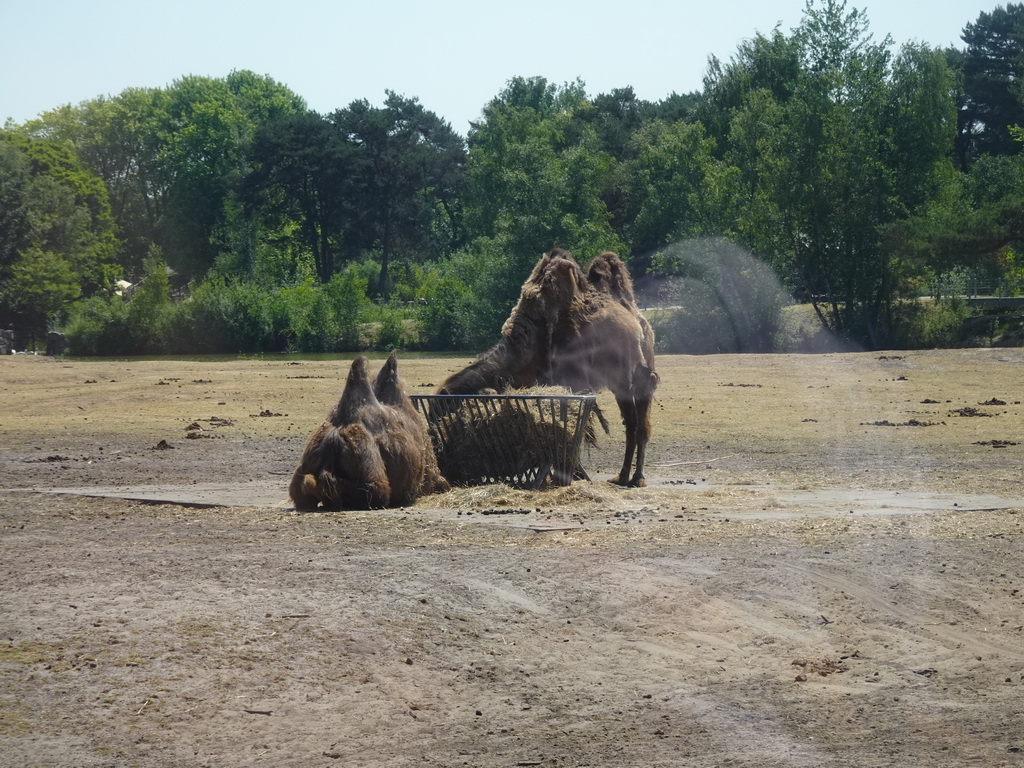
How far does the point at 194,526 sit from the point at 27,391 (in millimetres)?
19678

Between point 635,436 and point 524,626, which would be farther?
point 635,436

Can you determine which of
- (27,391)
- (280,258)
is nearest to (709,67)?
(280,258)

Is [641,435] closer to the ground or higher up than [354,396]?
closer to the ground

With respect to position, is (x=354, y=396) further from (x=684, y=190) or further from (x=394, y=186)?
(x=394, y=186)

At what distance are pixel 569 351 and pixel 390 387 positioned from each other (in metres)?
2.21

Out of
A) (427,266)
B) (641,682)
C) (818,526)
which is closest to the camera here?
(641,682)

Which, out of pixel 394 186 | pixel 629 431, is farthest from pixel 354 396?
pixel 394 186

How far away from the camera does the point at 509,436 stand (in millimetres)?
12602

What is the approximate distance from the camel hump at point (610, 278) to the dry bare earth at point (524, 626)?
8.05 feet

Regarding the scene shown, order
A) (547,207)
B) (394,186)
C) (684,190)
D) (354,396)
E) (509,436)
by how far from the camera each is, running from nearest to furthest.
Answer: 1. (354,396)
2. (509,436)
3. (547,207)
4. (684,190)
5. (394,186)

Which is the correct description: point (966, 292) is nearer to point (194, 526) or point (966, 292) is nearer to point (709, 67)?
point (709, 67)

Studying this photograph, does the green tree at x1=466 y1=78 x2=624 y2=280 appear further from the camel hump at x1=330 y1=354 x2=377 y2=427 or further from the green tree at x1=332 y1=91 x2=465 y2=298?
the camel hump at x1=330 y1=354 x2=377 y2=427

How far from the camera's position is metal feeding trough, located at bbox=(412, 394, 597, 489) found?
1248 cm

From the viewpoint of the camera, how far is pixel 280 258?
88.8m
